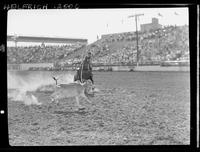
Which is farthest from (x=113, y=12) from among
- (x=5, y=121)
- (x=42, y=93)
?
(x=5, y=121)

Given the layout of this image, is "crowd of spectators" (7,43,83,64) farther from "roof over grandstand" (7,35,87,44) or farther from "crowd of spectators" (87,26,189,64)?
"crowd of spectators" (87,26,189,64)

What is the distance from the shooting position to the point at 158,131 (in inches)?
93.9

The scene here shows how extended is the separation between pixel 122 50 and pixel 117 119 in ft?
1.89

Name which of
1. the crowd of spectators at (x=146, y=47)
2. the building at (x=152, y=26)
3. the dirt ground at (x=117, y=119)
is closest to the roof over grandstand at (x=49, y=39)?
the crowd of spectators at (x=146, y=47)

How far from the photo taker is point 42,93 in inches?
95.7

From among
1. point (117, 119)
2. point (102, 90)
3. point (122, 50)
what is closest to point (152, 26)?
point (122, 50)

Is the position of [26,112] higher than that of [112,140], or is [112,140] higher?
[26,112]

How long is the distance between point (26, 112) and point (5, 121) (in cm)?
18

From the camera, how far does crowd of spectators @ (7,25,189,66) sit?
7.82 feet

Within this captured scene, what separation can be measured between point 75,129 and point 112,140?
31 cm

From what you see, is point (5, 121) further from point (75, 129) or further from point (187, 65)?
point (187, 65)

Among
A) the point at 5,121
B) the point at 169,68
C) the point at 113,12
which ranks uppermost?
the point at 113,12

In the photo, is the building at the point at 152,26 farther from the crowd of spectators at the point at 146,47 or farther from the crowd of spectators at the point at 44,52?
the crowd of spectators at the point at 44,52

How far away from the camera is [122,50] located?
2477mm
